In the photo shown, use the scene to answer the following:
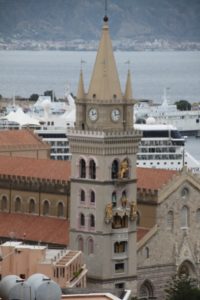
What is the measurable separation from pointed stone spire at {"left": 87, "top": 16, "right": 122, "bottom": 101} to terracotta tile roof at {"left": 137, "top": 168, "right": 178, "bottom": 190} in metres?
4.88

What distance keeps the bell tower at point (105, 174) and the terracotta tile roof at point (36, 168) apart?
5.31 m

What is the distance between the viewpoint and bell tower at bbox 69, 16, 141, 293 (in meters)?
67.1

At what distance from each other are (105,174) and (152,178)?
5.16 meters

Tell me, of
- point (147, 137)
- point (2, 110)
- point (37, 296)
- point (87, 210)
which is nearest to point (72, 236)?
point (87, 210)

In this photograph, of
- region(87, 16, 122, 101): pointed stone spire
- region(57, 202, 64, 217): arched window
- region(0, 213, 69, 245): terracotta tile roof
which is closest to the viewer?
region(87, 16, 122, 101): pointed stone spire

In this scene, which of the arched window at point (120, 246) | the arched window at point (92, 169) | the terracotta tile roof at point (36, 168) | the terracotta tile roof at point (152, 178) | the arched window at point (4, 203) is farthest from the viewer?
the arched window at point (4, 203)

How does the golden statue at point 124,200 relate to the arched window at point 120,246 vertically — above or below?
above

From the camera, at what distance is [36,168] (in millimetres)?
75812

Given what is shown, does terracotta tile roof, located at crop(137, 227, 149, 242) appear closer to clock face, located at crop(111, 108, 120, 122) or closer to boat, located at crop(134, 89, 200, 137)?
clock face, located at crop(111, 108, 120, 122)

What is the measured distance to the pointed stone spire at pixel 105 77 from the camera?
67.2 meters

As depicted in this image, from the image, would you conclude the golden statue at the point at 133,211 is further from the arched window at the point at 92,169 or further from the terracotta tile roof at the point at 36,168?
the terracotta tile roof at the point at 36,168

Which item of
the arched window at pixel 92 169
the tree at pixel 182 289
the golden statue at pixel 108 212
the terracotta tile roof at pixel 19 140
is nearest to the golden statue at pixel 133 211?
the golden statue at pixel 108 212

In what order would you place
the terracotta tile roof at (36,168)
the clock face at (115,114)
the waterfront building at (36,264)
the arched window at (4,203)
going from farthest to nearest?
the arched window at (4,203), the terracotta tile roof at (36,168), the clock face at (115,114), the waterfront building at (36,264)

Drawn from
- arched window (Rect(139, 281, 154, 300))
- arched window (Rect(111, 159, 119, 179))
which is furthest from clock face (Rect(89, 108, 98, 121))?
arched window (Rect(139, 281, 154, 300))
